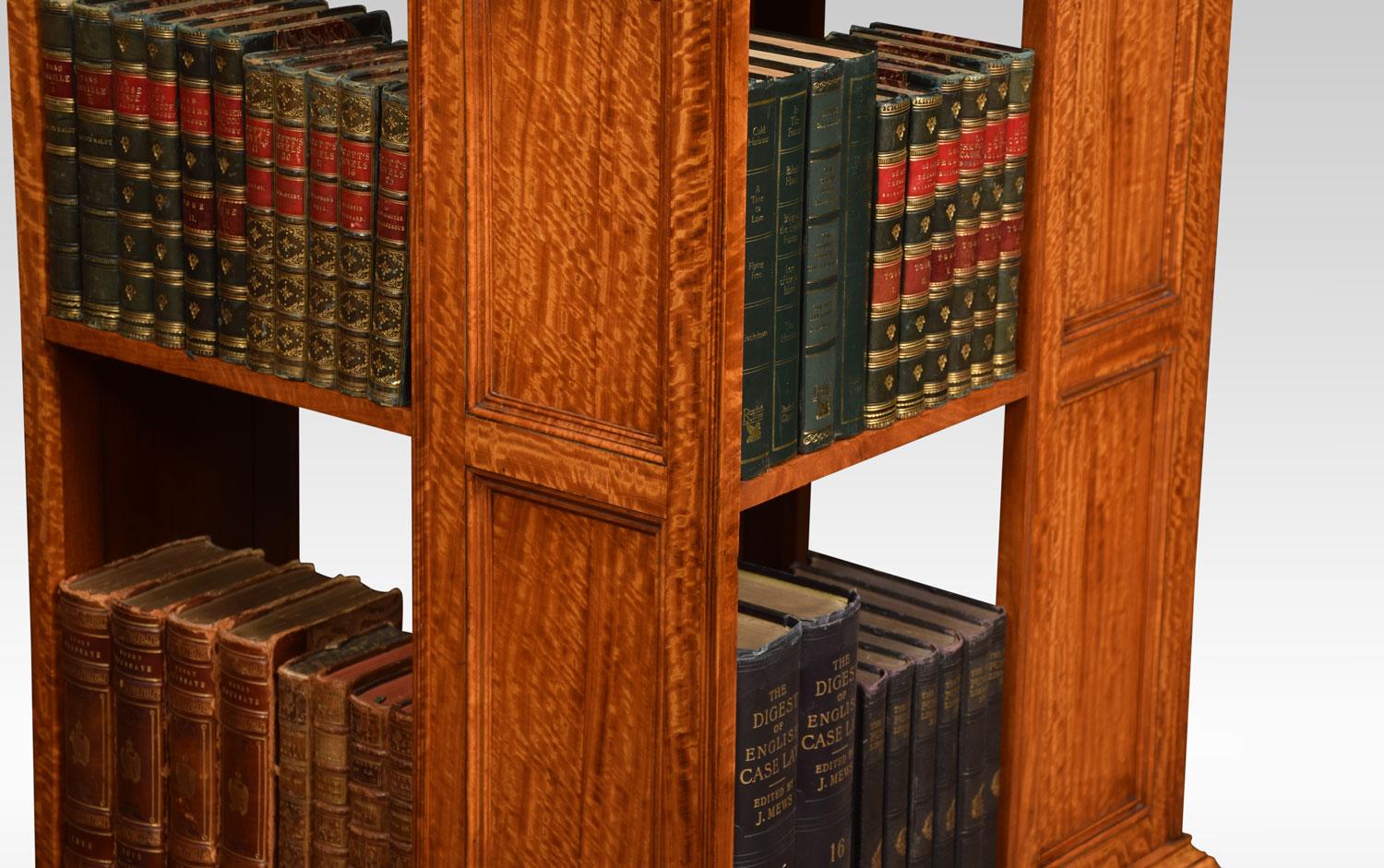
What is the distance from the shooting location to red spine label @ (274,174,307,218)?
3484 millimetres

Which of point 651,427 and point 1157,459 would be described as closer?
point 651,427

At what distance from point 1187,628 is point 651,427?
4.06ft

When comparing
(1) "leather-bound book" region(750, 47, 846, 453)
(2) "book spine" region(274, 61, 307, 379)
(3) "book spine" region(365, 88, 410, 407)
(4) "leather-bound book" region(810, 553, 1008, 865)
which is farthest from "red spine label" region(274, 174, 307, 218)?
(4) "leather-bound book" region(810, 553, 1008, 865)

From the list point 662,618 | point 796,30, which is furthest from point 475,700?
point 796,30

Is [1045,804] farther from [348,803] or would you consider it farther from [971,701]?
[348,803]

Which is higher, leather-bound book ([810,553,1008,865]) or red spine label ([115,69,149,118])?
red spine label ([115,69,149,118])

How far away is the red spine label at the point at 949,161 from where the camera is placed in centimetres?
352

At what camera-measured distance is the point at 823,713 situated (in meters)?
3.53

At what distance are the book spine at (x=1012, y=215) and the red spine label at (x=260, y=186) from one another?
882 mm

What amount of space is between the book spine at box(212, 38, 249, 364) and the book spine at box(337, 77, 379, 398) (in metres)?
0.16

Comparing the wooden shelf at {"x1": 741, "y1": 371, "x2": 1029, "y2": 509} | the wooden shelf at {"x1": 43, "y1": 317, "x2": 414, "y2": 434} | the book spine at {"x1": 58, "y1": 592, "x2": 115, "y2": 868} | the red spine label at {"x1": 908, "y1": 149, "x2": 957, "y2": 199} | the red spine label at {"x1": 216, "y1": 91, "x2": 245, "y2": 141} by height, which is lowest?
the book spine at {"x1": 58, "y1": 592, "x2": 115, "y2": 868}

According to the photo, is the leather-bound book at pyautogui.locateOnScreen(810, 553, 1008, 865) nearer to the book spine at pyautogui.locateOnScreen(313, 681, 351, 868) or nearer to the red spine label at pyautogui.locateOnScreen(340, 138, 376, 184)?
the book spine at pyautogui.locateOnScreen(313, 681, 351, 868)

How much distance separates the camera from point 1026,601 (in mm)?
3828

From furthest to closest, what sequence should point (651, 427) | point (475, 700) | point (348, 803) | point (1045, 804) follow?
point (1045, 804), point (348, 803), point (475, 700), point (651, 427)
